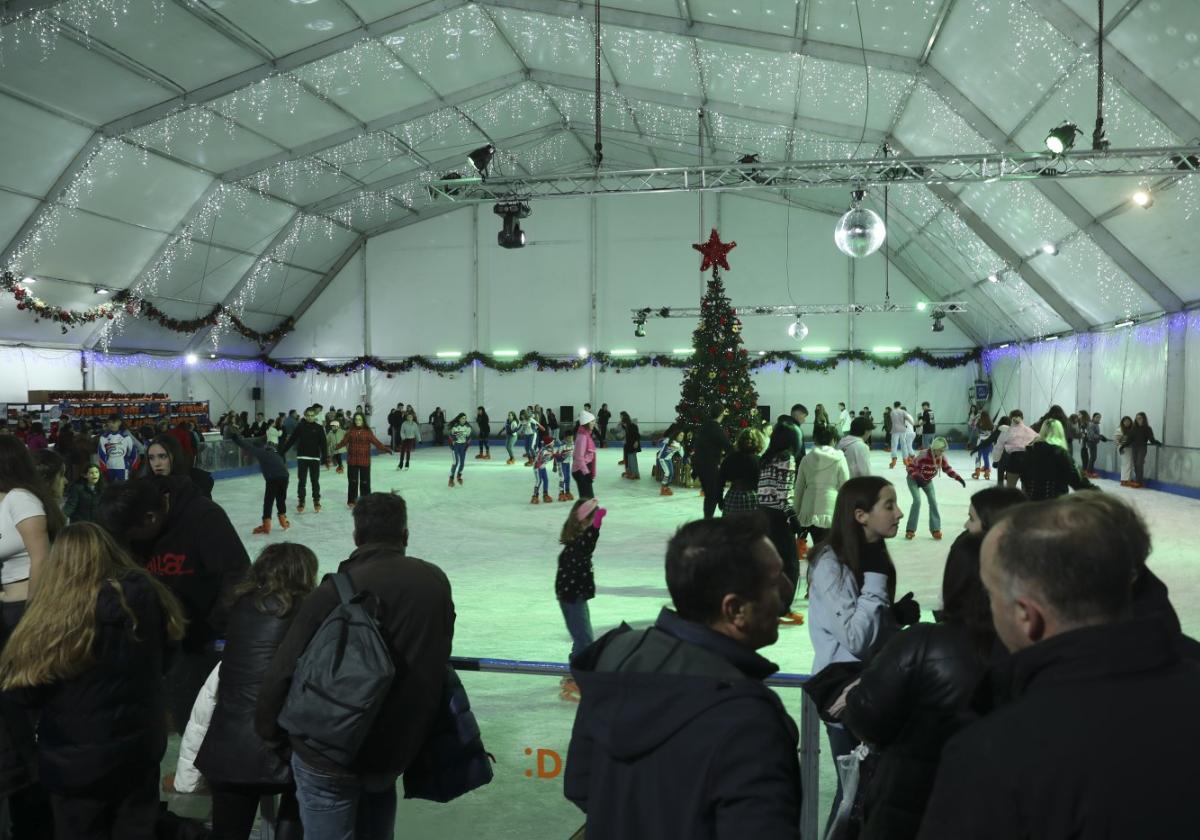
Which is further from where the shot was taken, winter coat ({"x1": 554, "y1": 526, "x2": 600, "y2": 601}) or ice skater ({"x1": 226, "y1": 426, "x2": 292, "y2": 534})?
ice skater ({"x1": 226, "y1": 426, "x2": 292, "y2": 534})

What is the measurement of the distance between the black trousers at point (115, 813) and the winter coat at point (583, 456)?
27.2 feet

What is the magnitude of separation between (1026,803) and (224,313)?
2462 centimetres

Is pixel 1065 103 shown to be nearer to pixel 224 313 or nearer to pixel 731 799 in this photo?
pixel 731 799

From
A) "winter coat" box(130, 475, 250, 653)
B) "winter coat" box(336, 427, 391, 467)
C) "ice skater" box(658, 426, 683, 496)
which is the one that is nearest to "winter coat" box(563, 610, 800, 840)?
"winter coat" box(130, 475, 250, 653)

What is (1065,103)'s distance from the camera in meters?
10.2

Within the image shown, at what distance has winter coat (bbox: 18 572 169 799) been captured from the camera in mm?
2256

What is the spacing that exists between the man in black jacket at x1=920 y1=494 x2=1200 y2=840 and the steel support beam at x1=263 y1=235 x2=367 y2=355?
27.1 metres

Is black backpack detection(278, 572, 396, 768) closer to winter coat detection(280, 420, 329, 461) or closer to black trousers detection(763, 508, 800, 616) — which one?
black trousers detection(763, 508, 800, 616)

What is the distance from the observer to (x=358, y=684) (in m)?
1.98

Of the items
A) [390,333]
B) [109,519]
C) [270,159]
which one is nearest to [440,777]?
[109,519]

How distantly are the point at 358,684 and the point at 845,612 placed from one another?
140 centimetres

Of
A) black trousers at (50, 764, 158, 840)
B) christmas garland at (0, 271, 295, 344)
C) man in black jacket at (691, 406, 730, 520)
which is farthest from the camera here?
christmas garland at (0, 271, 295, 344)

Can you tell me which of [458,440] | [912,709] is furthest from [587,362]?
[912,709]

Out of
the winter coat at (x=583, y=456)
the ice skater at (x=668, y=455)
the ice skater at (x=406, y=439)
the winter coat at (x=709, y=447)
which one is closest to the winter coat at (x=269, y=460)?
the winter coat at (x=583, y=456)
